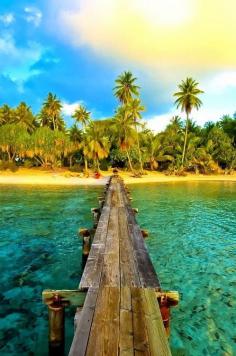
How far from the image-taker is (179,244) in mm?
13914

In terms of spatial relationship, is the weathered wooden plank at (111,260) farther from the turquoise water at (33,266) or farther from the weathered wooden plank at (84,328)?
the turquoise water at (33,266)

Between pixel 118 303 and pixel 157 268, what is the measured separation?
676 cm

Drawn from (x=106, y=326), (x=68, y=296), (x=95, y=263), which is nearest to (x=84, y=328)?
(x=106, y=326)

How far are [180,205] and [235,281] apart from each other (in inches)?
637

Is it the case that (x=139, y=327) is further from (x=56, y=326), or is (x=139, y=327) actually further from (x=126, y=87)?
(x=126, y=87)

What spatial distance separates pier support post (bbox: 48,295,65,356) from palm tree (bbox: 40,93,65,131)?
2938 inches

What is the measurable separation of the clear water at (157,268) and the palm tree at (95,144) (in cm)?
3295

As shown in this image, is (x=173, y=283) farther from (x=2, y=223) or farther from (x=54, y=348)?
(x=2, y=223)

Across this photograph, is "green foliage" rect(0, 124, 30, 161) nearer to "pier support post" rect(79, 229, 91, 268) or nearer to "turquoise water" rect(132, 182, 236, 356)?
"turquoise water" rect(132, 182, 236, 356)

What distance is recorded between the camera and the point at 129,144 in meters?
55.8

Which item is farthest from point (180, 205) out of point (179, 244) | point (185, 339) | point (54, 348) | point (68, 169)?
point (68, 169)

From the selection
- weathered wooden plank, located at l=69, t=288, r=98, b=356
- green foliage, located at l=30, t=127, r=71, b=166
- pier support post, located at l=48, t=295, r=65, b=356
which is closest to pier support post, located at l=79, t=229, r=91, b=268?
pier support post, located at l=48, t=295, r=65, b=356

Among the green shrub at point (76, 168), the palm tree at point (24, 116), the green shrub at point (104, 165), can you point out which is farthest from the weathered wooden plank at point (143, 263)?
the palm tree at point (24, 116)

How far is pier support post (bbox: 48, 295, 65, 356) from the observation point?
508 cm
